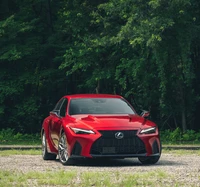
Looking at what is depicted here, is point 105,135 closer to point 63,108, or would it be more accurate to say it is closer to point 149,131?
point 149,131

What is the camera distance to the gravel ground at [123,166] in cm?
1383

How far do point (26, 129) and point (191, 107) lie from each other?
29.8 feet

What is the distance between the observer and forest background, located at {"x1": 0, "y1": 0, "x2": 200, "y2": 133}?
2980 cm

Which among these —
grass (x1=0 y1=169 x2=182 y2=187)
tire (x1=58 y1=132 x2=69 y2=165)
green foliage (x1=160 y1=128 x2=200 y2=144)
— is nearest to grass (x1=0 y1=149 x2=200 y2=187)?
grass (x1=0 y1=169 x2=182 y2=187)

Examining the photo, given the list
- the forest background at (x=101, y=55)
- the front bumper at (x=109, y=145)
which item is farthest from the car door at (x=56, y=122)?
the forest background at (x=101, y=55)

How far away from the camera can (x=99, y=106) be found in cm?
1741

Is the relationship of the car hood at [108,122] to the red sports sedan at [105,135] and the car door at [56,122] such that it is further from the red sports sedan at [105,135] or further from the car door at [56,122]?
the car door at [56,122]

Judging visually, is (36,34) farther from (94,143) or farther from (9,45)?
(94,143)

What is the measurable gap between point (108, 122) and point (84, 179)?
360 cm

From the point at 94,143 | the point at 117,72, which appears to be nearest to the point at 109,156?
→ the point at 94,143

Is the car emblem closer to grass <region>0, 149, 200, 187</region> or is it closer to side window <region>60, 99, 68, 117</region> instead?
grass <region>0, 149, 200, 187</region>

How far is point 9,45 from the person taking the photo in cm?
3600

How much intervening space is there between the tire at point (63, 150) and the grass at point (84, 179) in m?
2.34

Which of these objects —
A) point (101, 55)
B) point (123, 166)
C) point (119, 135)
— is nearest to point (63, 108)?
point (119, 135)
